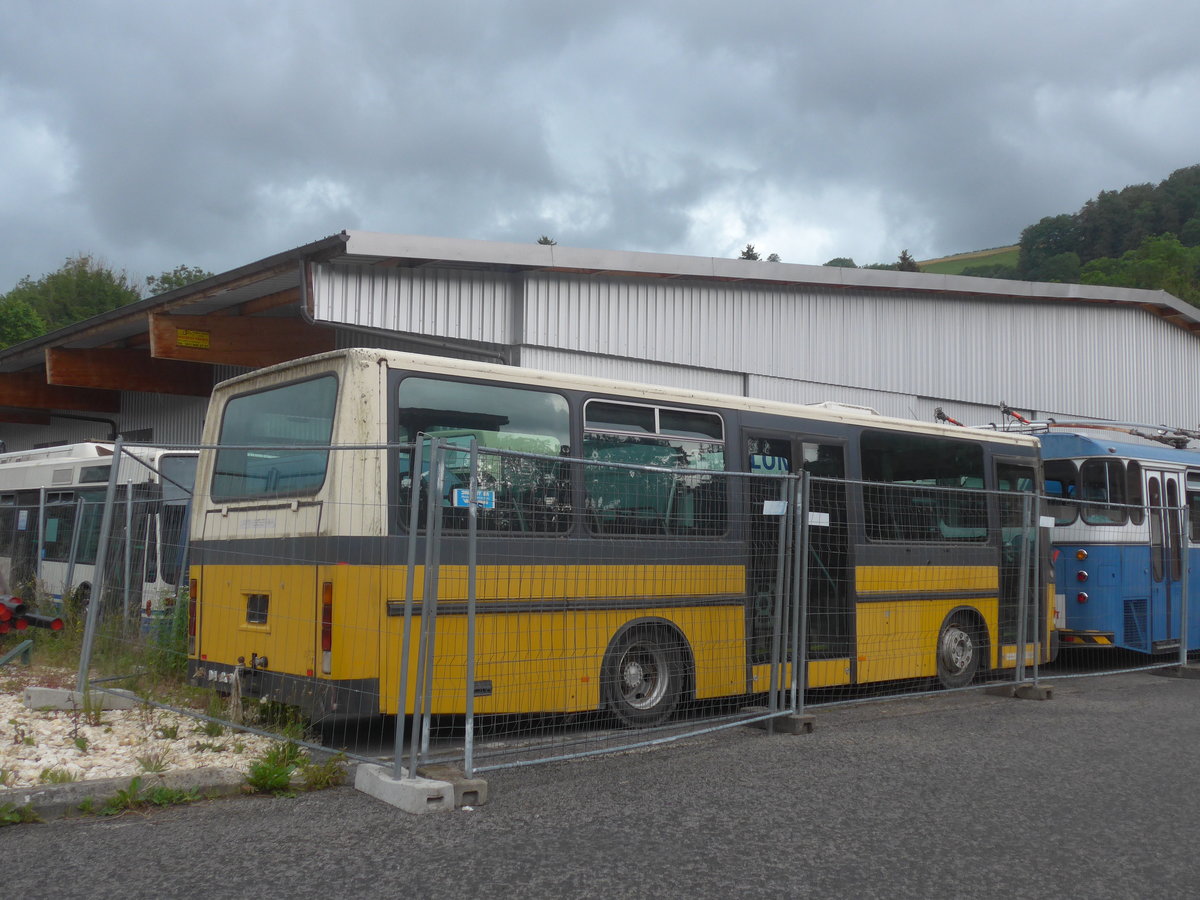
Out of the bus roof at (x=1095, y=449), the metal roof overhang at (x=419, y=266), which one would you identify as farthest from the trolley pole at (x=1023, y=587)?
the metal roof overhang at (x=419, y=266)

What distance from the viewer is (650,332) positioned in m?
16.2

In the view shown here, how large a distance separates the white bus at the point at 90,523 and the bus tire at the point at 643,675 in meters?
A: 3.57

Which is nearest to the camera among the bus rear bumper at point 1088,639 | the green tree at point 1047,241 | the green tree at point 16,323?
the bus rear bumper at point 1088,639

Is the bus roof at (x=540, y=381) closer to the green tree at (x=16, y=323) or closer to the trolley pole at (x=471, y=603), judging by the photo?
the trolley pole at (x=471, y=603)

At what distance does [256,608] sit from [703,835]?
3.66 meters

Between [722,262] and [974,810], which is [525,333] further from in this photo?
[974,810]

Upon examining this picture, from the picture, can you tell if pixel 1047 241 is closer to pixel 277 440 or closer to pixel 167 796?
pixel 277 440

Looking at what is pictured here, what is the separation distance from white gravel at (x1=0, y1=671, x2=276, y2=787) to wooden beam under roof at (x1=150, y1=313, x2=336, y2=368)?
9189 millimetres

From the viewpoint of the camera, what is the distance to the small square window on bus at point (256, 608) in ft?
25.8

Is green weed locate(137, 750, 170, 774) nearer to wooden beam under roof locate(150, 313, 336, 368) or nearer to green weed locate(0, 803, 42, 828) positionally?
green weed locate(0, 803, 42, 828)

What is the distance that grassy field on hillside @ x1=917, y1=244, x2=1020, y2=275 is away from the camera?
10838 centimetres

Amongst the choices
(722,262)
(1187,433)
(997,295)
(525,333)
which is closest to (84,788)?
(525,333)

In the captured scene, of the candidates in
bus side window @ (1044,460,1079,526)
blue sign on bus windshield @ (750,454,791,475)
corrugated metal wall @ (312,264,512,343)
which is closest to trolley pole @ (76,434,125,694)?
blue sign on bus windshield @ (750,454,791,475)

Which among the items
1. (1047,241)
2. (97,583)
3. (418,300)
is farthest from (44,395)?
(1047,241)
